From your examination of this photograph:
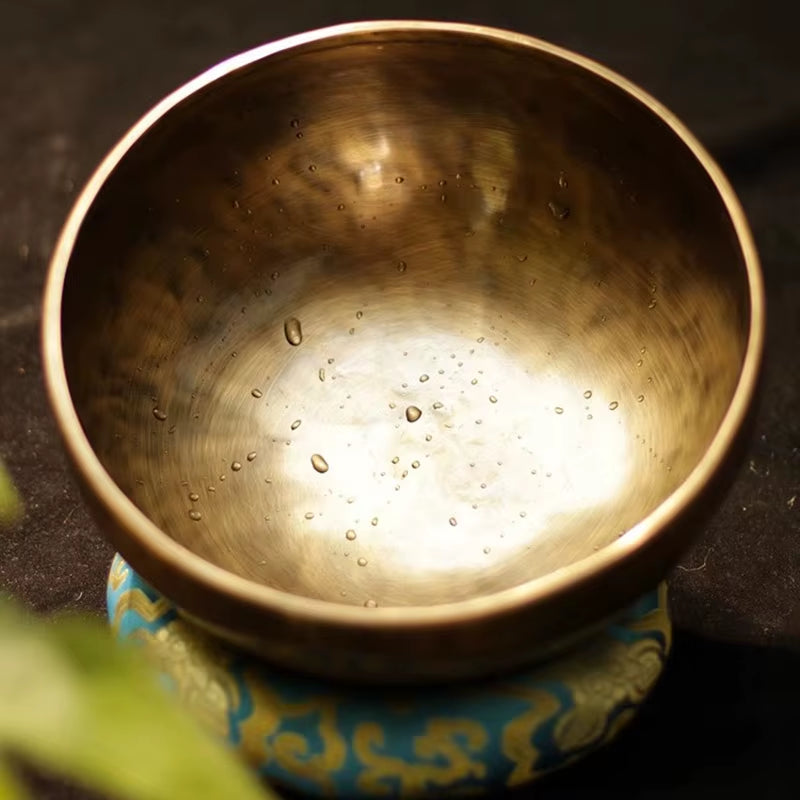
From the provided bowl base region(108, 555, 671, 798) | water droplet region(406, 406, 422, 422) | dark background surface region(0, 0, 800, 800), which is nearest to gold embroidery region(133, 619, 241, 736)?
bowl base region(108, 555, 671, 798)

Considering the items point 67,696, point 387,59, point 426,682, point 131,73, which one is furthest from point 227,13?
point 67,696

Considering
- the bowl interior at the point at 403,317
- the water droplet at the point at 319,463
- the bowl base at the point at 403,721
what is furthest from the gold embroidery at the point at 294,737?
the water droplet at the point at 319,463

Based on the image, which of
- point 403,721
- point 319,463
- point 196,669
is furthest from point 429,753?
point 319,463

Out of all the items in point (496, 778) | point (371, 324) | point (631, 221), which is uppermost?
point (631, 221)

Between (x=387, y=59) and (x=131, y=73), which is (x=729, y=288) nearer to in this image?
(x=387, y=59)

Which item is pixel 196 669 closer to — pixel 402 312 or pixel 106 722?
pixel 402 312

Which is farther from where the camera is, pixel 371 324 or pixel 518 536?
pixel 371 324

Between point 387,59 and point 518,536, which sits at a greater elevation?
point 387,59
